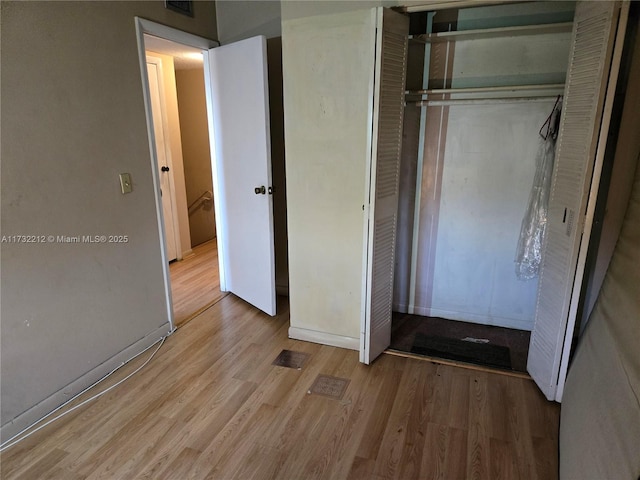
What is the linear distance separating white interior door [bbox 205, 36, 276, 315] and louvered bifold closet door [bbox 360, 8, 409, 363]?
0.88 m

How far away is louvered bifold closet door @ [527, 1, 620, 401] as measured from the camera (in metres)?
1.67

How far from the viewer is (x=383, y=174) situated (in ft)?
7.13

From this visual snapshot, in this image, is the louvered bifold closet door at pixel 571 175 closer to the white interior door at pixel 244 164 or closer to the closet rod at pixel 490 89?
the closet rod at pixel 490 89

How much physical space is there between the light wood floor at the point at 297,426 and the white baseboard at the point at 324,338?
8cm

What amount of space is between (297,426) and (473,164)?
197 cm

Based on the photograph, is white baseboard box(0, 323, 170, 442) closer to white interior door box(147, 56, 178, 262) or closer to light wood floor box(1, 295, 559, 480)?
light wood floor box(1, 295, 559, 480)

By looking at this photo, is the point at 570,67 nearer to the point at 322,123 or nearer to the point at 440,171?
the point at 440,171

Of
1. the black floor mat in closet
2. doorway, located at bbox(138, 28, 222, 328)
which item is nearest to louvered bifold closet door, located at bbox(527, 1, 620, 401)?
the black floor mat in closet

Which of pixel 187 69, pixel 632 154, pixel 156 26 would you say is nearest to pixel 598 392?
pixel 632 154

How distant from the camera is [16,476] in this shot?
66.5 inches

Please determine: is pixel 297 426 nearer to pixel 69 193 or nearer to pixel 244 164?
pixel 69 193

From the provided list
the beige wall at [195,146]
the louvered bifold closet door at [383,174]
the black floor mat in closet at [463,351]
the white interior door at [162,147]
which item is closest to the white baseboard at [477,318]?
the black floor mat in closet at [463,351]

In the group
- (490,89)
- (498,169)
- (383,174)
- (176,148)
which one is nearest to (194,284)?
(176,148)

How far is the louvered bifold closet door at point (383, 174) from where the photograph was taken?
2000mm
